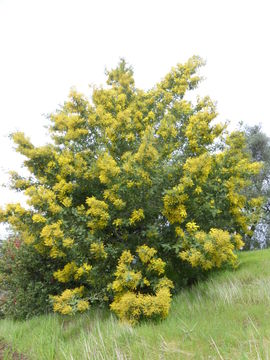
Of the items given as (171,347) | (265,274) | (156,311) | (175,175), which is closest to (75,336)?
(156,311)

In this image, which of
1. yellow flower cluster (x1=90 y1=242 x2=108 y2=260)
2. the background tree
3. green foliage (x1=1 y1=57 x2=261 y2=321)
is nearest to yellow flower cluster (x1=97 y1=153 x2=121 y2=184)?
green foliage (x1=1 y1=57 x2=261 y2=321)

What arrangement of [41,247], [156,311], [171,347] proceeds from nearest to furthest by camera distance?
1. [171,347]
2. [156,311]
3. [41,247]

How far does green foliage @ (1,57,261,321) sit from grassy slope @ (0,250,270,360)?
0.45 metres

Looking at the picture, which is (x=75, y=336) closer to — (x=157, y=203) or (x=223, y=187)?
(x=157, y=203)

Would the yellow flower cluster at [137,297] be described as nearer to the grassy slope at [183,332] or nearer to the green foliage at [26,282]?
the grassy slope at [183,332]

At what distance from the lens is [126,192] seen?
18.2ft

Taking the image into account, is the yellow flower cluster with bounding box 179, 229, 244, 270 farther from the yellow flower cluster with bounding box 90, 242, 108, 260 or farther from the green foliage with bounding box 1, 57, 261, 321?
the yellow flower cluster with bounding box 90, 242, 108, 260

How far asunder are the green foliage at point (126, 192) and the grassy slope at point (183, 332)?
0.45m

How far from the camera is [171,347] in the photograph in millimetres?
3514

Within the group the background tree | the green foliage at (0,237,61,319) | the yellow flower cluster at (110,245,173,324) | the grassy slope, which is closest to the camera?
the grassy slope

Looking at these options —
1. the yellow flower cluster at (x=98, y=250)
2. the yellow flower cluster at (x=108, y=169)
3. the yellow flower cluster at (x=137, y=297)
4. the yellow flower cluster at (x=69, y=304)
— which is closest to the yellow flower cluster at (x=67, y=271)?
the yellow flower cluster at (x=69, y=304)

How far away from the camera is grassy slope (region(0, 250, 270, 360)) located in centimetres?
339

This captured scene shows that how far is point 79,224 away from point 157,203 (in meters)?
1.57

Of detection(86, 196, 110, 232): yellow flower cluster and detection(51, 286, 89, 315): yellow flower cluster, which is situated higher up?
detection(86, 196, 110, 232): yellow flower cluster
